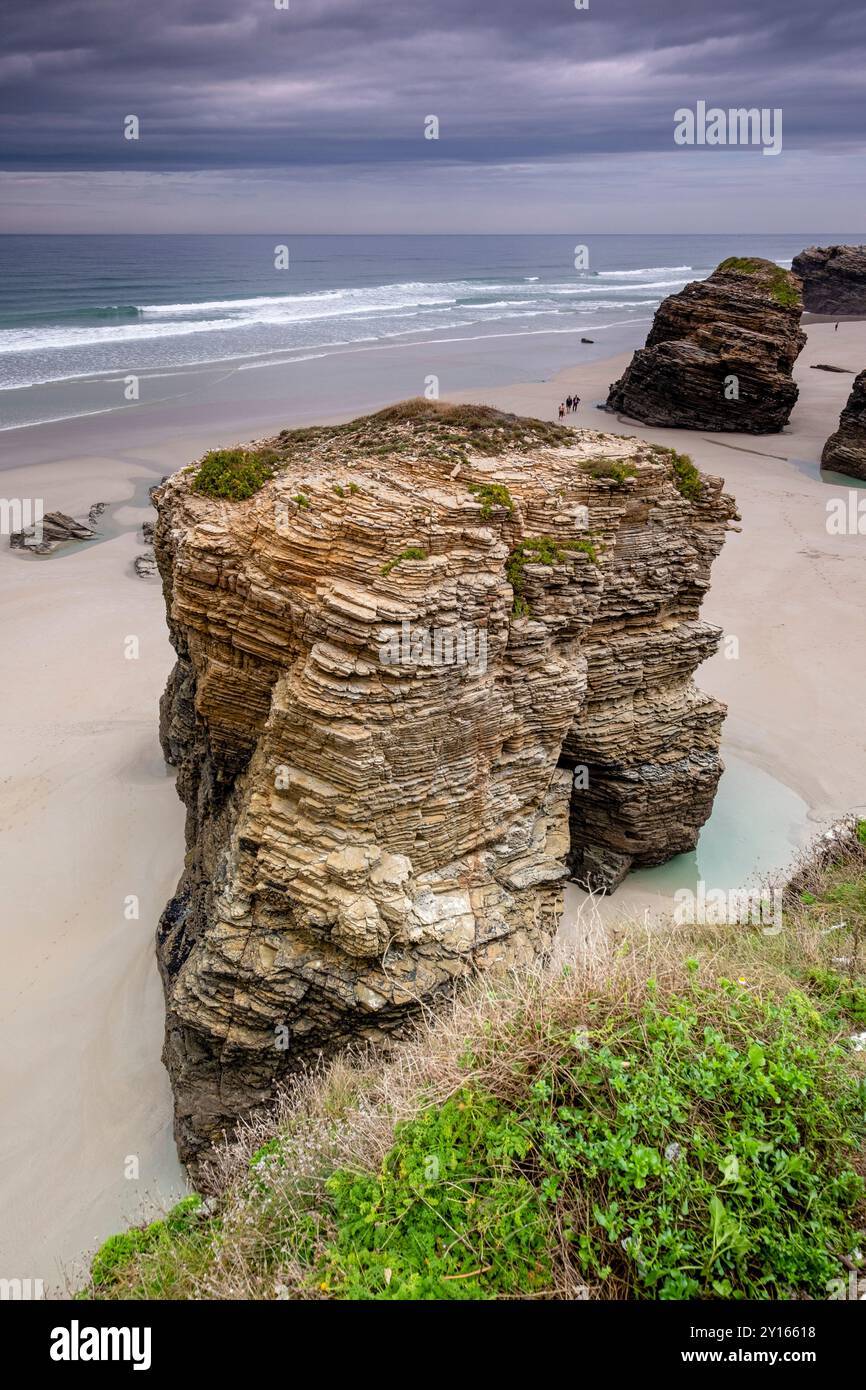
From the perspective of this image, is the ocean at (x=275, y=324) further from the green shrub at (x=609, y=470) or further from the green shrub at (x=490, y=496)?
the green shrub at (x=490, y=496)

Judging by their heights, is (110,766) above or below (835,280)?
below

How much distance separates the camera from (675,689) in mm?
12758

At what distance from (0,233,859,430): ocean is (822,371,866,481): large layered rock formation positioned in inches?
536

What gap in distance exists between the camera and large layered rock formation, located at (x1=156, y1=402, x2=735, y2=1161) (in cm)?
852

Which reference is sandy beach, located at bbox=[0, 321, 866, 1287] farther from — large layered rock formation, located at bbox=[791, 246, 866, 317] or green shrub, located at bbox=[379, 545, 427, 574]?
large layered rock formation, located at bbox=[791, 246, 866, 317]

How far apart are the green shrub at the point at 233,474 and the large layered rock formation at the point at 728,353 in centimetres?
3336

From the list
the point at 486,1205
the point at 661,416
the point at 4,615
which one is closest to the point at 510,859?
the point at 486,1205

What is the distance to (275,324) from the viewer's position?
69.5 m

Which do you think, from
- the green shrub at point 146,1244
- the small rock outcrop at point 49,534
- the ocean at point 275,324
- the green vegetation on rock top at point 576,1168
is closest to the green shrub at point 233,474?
the green vegetation on rock top at point 576,1168

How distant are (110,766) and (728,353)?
33.7 meters

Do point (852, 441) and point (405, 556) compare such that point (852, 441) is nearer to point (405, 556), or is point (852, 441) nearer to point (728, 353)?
point (728, 353)

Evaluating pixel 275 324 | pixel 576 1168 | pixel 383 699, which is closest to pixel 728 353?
pixel 383 699
